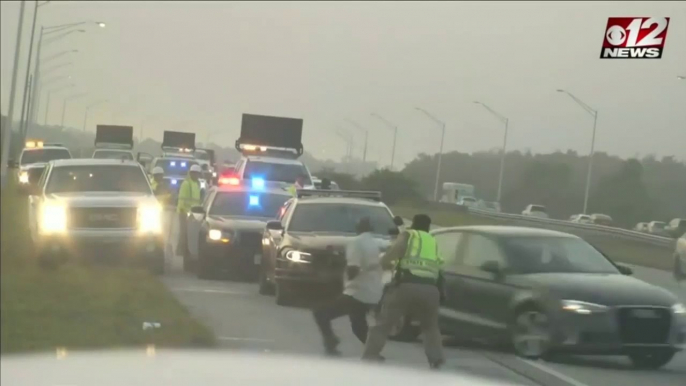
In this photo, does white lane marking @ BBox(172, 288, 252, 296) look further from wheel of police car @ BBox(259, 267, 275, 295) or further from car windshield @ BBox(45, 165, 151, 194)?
car windshield @ BBox(45, 165, 151, 194)

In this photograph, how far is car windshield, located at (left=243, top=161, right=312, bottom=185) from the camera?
1163 cm

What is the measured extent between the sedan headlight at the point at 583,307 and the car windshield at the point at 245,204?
5527mm

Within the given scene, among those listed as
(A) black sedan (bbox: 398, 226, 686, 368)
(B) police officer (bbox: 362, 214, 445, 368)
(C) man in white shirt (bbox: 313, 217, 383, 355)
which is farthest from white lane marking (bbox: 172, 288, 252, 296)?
(A) black sedan (bbox: 398, 226, 686, 368)

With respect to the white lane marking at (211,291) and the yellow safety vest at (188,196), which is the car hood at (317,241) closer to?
the white lane marking at (211,291)

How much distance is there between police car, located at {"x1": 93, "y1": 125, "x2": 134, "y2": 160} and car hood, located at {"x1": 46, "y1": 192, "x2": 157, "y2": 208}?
1.02 m

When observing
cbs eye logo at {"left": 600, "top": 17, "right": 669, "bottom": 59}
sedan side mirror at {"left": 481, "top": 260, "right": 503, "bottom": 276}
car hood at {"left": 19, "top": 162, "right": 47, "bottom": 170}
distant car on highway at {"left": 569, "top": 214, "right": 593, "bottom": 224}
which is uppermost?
cbs eye logo at {"left": 600, "top": 17, "right": 669, "bottom": 59}

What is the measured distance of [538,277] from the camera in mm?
7938

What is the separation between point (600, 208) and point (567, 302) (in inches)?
34.2

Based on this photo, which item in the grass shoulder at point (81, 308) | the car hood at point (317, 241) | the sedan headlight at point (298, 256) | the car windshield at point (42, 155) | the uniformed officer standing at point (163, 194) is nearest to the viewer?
the car hood at point (317, 241)

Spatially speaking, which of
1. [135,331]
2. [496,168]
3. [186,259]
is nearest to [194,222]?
[186,259]

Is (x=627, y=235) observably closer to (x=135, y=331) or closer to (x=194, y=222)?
(x=135, y=331)

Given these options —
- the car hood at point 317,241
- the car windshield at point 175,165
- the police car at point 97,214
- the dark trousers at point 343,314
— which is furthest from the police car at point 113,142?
the dark trousers at point 343,314

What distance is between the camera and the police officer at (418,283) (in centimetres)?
826

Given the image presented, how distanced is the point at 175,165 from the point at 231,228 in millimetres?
1225
